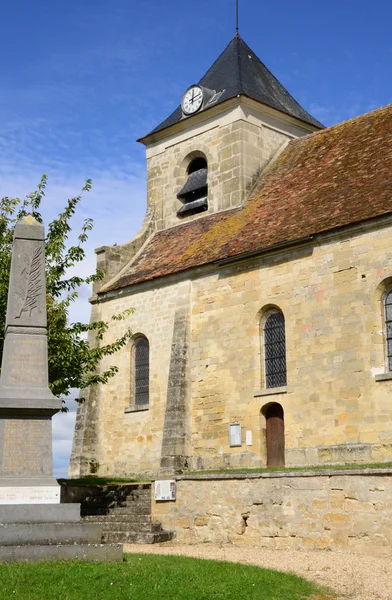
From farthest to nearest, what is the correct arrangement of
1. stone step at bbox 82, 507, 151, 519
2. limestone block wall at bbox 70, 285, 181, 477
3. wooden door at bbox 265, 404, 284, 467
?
limestone block wall at bbox 70, 285, 181, 477 < wooden door at bbox 265, 404, 284, 467 < stone step at bbox 82, 507, 151, 519

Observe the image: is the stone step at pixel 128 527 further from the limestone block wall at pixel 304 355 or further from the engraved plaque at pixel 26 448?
the engraved plaque at pixel 26 448

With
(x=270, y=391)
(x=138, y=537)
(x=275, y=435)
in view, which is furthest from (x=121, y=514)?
(x=270, y=391)

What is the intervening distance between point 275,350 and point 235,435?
234 cm

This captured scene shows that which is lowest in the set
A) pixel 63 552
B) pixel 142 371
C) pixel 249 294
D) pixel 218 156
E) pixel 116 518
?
pixel 116 518

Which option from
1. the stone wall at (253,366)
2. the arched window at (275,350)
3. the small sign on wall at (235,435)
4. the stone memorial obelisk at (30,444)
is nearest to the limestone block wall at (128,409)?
the stone wall at (253,366)

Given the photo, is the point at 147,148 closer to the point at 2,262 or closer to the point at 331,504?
the point at 2,262

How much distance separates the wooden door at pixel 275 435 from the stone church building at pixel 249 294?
3cm

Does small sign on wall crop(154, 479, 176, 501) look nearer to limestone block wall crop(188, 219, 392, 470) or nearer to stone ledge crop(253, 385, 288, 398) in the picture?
limestone block wall crop(188, 219, 392, 470)

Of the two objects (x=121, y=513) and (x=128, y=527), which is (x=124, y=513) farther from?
(x=128, y=527)

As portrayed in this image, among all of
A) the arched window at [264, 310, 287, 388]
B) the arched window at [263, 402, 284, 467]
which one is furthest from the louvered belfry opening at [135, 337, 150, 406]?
the arched window at [263, 402, 284, 467]

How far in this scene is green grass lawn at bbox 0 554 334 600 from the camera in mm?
9203

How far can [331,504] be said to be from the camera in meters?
14.3

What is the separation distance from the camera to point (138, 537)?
16.7m

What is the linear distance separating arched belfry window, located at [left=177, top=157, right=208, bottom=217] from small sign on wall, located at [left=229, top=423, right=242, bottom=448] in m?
7.83
